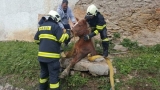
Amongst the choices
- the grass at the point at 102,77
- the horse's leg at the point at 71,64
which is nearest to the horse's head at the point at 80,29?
the horse's leg at the point at 71,64

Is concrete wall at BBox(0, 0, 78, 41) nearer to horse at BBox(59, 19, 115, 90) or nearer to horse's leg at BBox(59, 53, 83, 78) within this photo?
horse at BBox(59, 19, 115, 90)

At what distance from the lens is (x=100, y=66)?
5516 millimetres

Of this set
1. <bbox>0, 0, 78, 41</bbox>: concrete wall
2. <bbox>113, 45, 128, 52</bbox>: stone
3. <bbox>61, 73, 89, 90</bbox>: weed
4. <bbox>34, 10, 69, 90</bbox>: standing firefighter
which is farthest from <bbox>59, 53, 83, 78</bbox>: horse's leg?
<bbox>0, 0, 78, 41</bbox>: concrete wall

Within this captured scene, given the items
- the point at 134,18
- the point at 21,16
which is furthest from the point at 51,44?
the point at 21,16

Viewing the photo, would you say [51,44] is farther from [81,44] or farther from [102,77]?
[102,77]

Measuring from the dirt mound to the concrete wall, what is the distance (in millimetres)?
1809

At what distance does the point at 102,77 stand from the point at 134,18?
9.99 ft

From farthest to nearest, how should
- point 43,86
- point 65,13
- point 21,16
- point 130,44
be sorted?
point 21,16 → point 130,44 → point 65,13 → point 43,86

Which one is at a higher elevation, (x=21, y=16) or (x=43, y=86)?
(x=21, y=16)

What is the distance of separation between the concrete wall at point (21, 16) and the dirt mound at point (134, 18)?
5.94 ft

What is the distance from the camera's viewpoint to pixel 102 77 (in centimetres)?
554

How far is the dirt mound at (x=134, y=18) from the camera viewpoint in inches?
307

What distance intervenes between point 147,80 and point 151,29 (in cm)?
279

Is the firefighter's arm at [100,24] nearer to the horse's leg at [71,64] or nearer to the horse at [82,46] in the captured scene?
the horse at [82,46]
